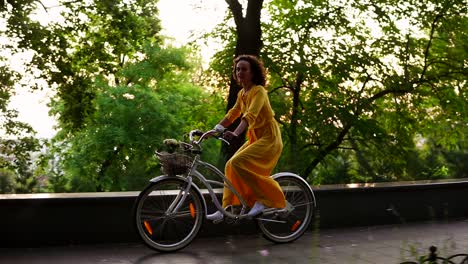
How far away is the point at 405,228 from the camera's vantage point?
7.54 metres

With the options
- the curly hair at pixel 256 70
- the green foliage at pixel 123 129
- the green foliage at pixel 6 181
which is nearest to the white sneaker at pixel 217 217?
the curly hair at pixel 256 70

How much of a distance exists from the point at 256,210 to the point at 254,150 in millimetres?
639

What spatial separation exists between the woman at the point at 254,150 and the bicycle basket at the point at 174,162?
1.44ft

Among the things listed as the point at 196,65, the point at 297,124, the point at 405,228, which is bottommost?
the point at 405,228

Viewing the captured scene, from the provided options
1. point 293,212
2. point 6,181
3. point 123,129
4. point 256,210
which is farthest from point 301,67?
point 123,129

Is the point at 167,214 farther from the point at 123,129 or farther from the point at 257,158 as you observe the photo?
the point at 123,129

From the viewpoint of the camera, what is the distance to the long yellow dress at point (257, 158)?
5.91 metres

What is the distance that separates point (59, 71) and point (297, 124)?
25.3 ft

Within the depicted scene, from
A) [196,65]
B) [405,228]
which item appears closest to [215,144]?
[196,65]

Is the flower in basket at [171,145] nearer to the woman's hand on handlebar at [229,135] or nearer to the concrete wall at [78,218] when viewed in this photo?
the woman's hand on handlebar at [229,135]

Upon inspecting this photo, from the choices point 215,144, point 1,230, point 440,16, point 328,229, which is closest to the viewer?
point 1,230

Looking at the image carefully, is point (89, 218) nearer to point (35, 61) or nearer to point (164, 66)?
point (35, 61)

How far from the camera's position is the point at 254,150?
595 centimetres

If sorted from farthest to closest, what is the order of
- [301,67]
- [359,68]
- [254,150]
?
[359,68] < [301,67] < [254,150]
